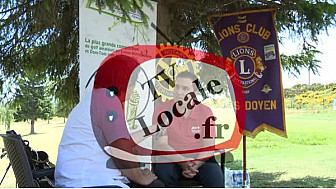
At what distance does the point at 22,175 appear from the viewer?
5.67 ft

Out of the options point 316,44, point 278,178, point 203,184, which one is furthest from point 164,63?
point 278,178

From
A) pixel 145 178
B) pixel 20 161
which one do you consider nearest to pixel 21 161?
pixel 20 161

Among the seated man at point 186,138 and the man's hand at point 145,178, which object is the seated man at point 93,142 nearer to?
the man's hand at point 145,178

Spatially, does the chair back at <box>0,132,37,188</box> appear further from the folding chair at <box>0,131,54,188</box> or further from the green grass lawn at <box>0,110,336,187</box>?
the green grass lawn at <box>0,110,336,187</box>

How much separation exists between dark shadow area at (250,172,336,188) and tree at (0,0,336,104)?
254 cm

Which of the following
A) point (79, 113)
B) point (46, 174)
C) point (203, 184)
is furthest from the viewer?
point (203, 184)

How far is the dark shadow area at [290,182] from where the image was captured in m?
5.42

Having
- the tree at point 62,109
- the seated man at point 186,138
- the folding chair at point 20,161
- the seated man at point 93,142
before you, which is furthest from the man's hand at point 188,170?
the tree at point 62,109

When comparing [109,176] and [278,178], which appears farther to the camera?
[278,178]

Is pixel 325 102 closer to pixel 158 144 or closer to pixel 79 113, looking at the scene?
pixel 158 144

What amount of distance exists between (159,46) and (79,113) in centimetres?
206

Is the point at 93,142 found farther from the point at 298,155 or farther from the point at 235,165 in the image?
the point at 298,155

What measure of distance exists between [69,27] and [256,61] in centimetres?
208

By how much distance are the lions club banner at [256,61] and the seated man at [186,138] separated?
3.08 ft
